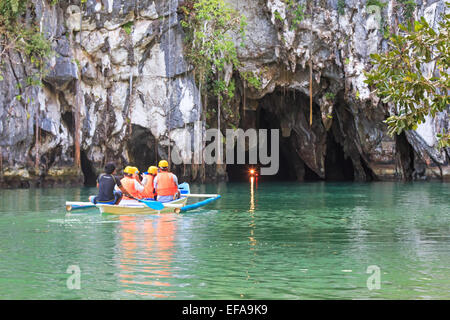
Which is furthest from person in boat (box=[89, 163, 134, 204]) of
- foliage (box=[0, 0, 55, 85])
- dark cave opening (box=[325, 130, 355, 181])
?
dark cave opening (box=[325, 130, 355, 181])

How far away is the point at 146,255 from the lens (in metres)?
9.66

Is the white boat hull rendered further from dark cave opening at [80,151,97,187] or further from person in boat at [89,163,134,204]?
dark cave opening at [80,151,97,187]

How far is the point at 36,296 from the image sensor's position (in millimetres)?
6887

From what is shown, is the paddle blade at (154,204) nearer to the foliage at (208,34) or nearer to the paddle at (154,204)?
the paddle at (154,204)

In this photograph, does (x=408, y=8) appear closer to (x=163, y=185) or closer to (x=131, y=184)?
(x=163, y=185)

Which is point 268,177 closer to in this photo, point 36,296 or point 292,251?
point 292,251

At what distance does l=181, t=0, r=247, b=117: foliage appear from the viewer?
3341 cm

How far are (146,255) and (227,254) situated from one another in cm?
128

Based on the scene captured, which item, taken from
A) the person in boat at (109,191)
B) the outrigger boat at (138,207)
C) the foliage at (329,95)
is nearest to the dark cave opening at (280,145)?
the foliage at (329,95)

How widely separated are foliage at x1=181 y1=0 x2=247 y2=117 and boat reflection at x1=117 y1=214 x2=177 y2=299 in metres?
19.9

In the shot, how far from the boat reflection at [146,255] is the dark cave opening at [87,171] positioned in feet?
65.8

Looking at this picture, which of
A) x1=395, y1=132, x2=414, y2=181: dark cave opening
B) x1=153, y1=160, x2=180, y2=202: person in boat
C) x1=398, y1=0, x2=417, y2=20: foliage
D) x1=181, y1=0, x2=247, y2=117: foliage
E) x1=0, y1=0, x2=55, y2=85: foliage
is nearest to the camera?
x1=153, y1=160, x2=180, y2=202: person in boat

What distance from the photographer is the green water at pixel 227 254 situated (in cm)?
722

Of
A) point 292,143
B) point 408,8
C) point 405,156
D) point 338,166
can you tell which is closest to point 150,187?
point 408,8
